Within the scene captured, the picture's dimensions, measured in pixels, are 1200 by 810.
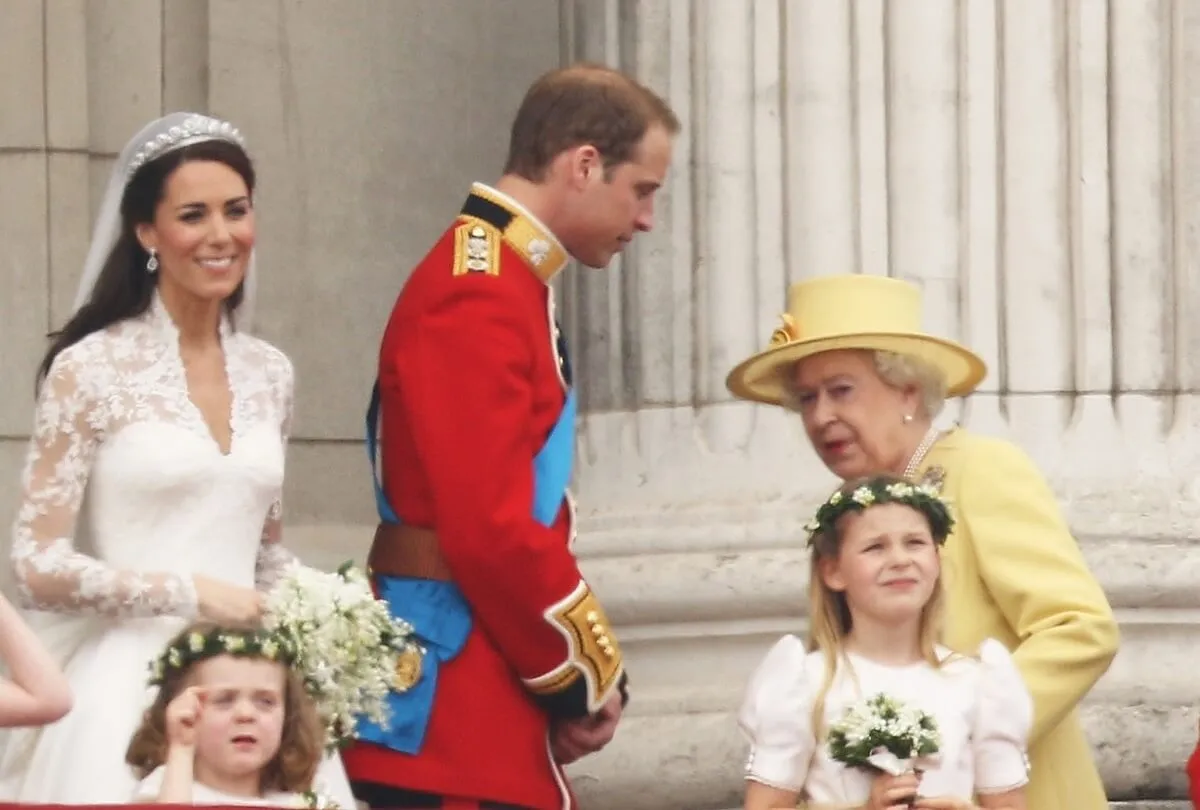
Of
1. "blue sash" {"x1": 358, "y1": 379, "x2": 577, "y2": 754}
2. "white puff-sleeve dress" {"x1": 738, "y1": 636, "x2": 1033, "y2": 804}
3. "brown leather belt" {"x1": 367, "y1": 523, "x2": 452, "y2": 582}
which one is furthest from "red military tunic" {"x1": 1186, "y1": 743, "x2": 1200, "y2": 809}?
"brown leather belt" {"x1": 367, "y1": 523, "x2": 452, "y2": 582}

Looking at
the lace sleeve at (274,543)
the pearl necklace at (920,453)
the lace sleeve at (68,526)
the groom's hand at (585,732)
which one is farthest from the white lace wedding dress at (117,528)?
the pearl necklace at (920,453)

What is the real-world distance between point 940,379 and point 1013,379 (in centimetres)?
120

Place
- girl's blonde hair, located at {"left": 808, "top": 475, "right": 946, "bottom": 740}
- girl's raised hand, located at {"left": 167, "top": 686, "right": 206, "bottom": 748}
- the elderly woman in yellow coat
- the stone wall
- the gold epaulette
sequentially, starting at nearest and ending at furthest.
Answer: girl's raised hand, located at {"left": 167, "top": 686, "right": 206, "bottom": 748} → girl's blonde hair, located at {"left": 808, "top": 475, "right": 946, "bottom": 740} → the elderly woman in yellow coat → the gold epaulette → the stone wall

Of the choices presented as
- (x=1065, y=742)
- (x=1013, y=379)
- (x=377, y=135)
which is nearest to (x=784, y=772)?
(x=1065, y=742)

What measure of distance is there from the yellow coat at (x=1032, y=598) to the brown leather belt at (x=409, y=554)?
33.5 inches

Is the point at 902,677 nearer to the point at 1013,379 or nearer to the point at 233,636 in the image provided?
the point at 233,636

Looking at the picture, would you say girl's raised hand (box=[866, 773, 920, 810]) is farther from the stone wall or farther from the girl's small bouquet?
the stone wall

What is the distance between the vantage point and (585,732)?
6.13m

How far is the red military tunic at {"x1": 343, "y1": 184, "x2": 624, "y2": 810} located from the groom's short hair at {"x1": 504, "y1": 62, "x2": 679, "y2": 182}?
0.38 ft

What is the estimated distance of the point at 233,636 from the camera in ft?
18.4

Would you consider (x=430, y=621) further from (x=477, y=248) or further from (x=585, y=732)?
(x=477, y=248)

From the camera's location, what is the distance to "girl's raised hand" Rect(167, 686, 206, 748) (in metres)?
5.48

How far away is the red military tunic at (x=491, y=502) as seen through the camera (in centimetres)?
588

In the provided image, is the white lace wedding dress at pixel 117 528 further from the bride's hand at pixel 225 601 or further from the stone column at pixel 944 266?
the stone column at pixel 944 266
